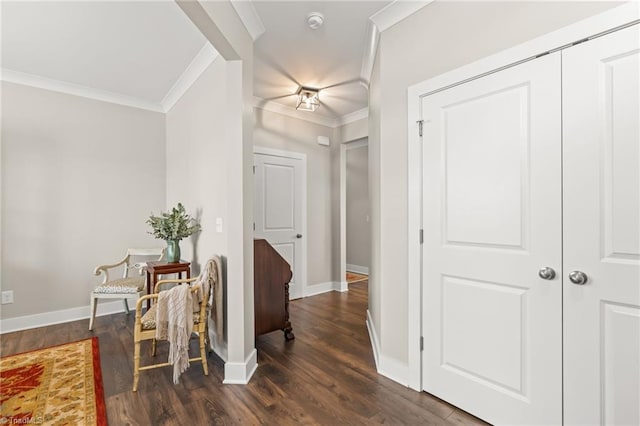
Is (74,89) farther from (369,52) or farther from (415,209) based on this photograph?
(415,209)

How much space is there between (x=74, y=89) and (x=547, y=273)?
4902 mm

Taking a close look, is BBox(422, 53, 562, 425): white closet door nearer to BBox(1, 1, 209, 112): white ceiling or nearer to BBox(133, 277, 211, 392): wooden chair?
BBox(133, 277, 211, 392): wooden chair

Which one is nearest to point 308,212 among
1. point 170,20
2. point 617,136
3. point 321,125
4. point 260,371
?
point 321,125

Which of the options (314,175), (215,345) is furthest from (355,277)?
(215,345)

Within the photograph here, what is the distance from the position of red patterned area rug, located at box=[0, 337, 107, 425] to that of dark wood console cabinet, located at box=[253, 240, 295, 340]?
4.05 feet

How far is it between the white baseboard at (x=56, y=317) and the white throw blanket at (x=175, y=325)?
222cm

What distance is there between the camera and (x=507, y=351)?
1637 mm

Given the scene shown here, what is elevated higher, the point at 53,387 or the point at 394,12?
the point at 394,12

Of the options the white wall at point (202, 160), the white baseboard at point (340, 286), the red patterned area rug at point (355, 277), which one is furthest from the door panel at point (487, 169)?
the red patterned area rug at point (355, 277)

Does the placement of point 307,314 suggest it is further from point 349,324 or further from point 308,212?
point 308,212

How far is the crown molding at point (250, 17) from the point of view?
2.14 meters

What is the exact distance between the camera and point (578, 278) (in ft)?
4.55

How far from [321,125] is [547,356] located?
4010 mm

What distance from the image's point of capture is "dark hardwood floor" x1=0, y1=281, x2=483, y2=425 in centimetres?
179
